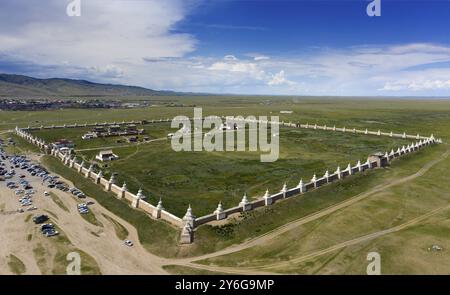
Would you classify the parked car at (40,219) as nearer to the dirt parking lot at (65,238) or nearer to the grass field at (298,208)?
the dirt parking lot at (65,238)

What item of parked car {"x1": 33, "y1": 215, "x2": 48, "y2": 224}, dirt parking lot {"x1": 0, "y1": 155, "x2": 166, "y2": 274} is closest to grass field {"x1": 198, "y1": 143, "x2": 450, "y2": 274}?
dirt parking lot {"x1": 0, "y1": 155, "x2": 166, "y2": 274}

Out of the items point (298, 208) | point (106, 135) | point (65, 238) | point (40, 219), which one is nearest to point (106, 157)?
point (106, 135)

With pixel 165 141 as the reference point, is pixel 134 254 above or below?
below

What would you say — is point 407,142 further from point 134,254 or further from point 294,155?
point 134,254

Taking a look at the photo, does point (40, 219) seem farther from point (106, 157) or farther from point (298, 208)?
point (106, 157)

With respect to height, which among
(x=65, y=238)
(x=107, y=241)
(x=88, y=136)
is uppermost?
(x=88, y=136)

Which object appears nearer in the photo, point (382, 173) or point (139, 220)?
point (139, 220)

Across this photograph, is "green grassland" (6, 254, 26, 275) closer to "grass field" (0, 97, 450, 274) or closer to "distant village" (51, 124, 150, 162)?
"grass field" (0, 97, 450, 274)

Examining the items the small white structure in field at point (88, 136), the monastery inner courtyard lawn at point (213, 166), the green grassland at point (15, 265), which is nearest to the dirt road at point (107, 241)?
the green grassland at point (15, 265)
